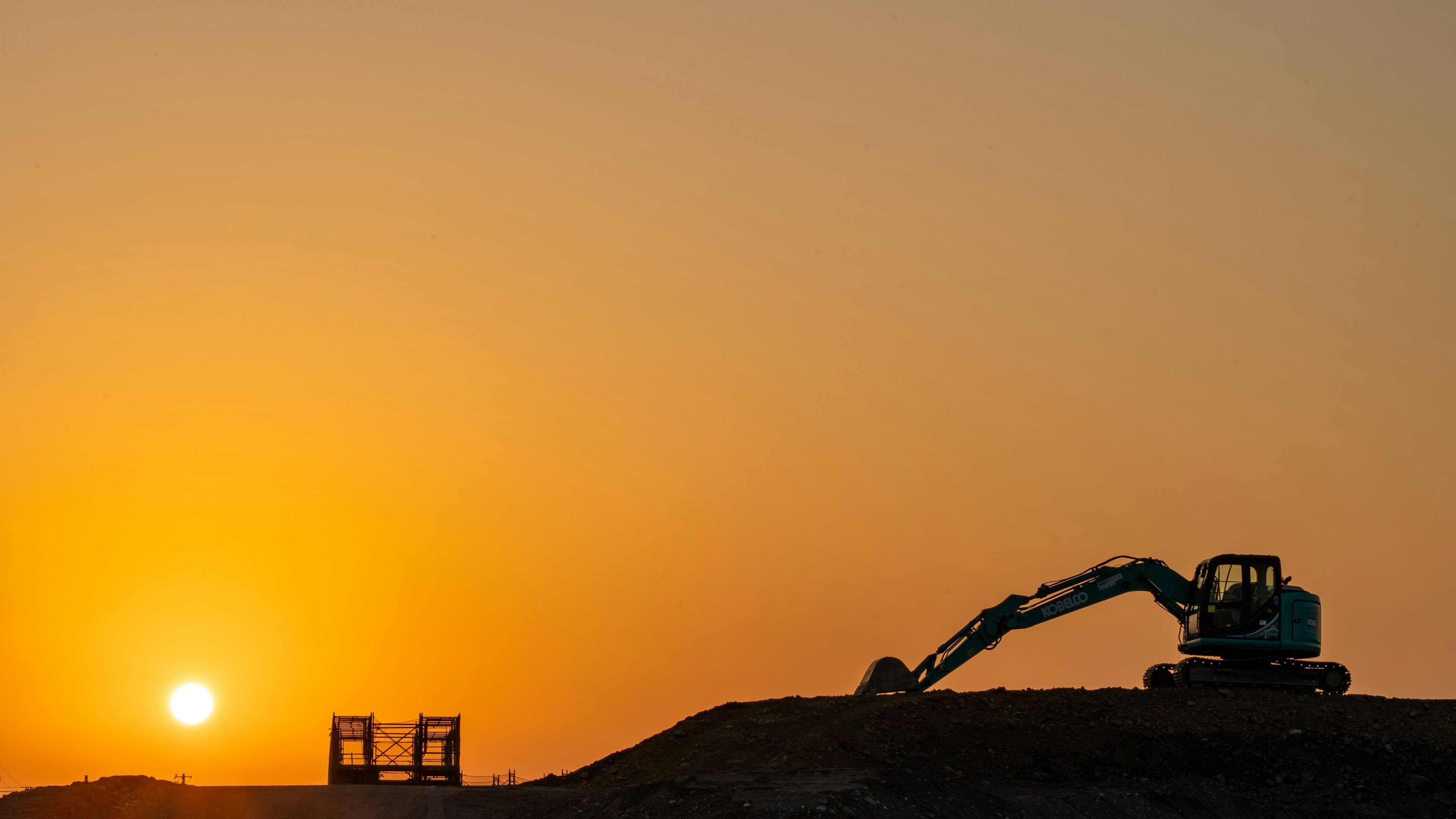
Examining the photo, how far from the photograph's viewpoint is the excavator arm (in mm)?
42500

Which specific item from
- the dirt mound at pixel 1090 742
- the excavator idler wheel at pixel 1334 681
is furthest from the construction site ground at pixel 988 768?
the excavator idler wheel at pixel 1334 681

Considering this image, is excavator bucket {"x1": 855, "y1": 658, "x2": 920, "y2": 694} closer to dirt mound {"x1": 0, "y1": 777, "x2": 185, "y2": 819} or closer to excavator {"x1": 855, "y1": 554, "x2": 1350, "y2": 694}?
excavator {"x1": 855, "y1": 554, "x2": 1350, "y2": 694}

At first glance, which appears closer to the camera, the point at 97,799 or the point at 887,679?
the point at 97,799

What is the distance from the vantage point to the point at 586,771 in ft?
132

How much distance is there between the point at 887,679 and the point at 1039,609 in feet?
15.8

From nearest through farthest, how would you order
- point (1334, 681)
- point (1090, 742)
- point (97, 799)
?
point (97, 799)
point (1090, 742)
point (1334, 681)

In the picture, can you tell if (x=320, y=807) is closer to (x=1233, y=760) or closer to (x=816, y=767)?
(x=816, y=767)

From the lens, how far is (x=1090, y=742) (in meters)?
37.6

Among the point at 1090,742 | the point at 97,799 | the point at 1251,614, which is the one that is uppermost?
the point at 1251,614

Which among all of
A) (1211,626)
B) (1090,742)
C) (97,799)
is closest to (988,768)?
(1090,742)

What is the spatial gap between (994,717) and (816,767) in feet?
20.2

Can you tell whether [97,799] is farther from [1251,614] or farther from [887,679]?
[1251,614]

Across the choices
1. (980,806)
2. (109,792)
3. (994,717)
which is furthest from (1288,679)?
(109,792)

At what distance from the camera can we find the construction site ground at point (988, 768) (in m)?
33.3
